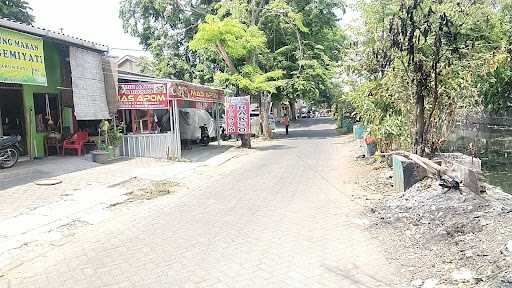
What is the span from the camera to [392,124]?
12805 mm

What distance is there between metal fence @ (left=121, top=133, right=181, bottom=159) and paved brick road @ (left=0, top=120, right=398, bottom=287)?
19.7 ft

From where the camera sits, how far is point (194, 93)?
61.3 feet

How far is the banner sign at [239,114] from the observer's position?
22047 mm

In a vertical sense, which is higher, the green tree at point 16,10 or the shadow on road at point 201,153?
the green tree at point 16,10

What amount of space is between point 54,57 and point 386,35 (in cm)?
A: 1110

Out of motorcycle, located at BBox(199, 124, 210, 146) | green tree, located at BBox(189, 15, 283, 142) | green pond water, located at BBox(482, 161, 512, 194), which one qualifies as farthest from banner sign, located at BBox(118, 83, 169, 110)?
green pond water, located at BBox(482, 161, 512, 194)

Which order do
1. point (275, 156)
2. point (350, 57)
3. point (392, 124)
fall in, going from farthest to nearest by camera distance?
1. point (275, 156)
2. point (350, 57)
3. point (392, 124)

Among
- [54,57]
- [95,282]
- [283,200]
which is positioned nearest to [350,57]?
[283,200]

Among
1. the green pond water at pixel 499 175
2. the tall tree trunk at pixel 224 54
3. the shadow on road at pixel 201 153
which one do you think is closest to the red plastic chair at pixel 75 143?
the shadow on road at pixel 201 153

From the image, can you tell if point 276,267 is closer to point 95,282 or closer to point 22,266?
point 95,282

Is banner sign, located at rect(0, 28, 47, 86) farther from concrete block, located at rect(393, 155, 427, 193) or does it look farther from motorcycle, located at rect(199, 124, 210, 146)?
motorcycle, located at rect(199, 124, 210, 146)

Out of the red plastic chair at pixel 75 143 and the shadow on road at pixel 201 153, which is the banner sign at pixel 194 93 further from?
the red plastic chair at pixel 75 143

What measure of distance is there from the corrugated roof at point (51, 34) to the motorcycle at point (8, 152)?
301 centimetres

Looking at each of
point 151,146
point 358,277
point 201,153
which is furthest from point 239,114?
point 358,277
